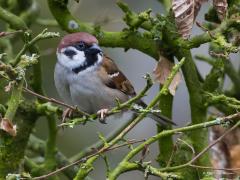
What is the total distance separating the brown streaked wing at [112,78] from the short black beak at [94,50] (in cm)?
17

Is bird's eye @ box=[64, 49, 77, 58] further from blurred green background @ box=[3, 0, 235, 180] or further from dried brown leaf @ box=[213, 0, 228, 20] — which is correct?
blurred green background @ box=[3, 0, 235, 180]

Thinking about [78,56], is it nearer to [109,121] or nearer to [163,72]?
[163,72]

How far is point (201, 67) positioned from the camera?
5.56m

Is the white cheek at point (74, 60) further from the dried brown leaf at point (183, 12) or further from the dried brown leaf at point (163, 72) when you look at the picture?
the dried brown leaf at point (183, 12)

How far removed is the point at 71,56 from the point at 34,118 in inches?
15.2

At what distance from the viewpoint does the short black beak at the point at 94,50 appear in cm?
312

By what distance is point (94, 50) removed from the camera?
10.6 feet

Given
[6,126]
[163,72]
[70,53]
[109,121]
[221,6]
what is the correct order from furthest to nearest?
[109,121]
[70,53]
[163,72]
[221,6]
[6,126]

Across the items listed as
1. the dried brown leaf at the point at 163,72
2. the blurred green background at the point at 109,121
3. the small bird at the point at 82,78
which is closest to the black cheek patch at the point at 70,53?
the small bird at the point at 82,78

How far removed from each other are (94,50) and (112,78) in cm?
28

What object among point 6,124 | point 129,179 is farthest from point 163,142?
point 129,179

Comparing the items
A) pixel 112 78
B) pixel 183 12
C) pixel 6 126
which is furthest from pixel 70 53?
pixel 6 126

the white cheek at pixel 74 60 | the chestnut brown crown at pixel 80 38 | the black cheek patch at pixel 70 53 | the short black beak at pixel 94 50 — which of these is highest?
the chestnut brown crown at pixel 80 38

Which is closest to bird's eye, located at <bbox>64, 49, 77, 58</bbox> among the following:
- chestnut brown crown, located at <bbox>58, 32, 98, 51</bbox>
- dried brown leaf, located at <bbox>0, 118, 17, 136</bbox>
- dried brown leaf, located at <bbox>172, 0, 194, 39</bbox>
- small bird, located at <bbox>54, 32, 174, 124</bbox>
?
small bird, located at <bbox>54, 32, 174, 124</bbox>
